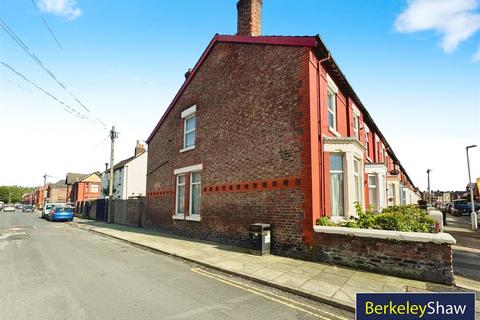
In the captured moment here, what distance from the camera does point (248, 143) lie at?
34.7ft

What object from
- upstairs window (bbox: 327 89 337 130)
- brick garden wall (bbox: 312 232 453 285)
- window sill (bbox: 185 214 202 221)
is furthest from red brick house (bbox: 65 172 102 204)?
brick garden wall (bbox: 312 232 453 285)

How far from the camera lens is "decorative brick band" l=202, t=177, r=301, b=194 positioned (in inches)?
348

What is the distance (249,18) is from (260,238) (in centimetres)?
1000

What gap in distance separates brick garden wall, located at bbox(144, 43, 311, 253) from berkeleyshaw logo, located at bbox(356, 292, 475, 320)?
479cm

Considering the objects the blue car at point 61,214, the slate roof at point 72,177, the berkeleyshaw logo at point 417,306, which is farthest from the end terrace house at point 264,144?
the slate roof at point 72,177

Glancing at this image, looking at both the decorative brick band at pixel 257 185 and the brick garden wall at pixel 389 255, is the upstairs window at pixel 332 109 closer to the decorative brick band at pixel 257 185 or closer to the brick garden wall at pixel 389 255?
the decorative brick band at pixel 257 185

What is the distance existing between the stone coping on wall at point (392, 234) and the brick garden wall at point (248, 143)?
43.6 inches

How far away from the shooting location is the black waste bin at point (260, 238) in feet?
28.5

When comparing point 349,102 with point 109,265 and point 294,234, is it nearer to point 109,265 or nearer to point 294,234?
point 294,234

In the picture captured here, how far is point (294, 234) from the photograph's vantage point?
27.9 ft

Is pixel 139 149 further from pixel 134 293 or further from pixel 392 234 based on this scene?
pixel 392 234

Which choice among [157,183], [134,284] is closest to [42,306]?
[134,284]

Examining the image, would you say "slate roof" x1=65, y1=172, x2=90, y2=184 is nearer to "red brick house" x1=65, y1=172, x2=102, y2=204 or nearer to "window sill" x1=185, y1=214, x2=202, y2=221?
"red brick house" x1=65, y1=172, x2=102, y2=204

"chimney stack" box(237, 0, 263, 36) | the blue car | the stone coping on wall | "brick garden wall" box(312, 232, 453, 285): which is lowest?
the blue car
